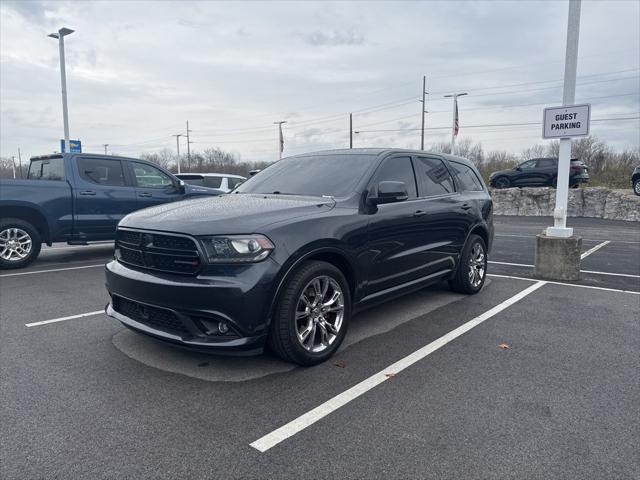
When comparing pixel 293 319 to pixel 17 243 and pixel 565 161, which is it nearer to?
pixel 565 161

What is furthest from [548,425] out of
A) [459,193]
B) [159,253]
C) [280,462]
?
[459,193]

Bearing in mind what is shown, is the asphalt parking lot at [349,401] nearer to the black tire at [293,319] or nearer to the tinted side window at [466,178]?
the black tire at [293,319]

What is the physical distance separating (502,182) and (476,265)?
18671mm

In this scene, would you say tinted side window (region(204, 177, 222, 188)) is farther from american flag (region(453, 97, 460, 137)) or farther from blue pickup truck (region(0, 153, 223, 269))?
american flag (region(453, 97, 460, 137))

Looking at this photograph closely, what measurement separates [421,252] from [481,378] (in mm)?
1733

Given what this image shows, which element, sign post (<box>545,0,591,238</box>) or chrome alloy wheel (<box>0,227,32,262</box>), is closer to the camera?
sign post (<box>545,0,591,238</box>)

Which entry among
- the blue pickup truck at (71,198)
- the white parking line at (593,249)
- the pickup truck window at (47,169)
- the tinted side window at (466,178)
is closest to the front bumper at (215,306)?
the tinted side window at (466,178)

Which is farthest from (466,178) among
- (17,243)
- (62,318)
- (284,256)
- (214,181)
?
(214,181)

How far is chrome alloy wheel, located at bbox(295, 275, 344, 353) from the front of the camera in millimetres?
3785

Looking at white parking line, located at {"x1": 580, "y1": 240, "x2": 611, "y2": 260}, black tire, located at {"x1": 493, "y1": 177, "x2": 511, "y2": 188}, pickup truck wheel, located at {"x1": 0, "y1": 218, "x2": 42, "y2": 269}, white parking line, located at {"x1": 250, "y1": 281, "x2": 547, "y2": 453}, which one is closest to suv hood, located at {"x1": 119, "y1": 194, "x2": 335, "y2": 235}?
white parking line, located at {"x1": 250, "y1": 281, "x2": 547, "y2": 453}

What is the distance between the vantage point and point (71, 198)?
811 cm

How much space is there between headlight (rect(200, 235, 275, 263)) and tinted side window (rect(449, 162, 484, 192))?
3595 millimetres

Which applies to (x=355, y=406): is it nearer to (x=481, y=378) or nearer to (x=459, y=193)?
(x=481, y=378)

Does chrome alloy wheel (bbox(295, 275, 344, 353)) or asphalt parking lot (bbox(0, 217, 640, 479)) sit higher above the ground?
chrome alloy wheel (bbox(295, 275, 344, 353))
